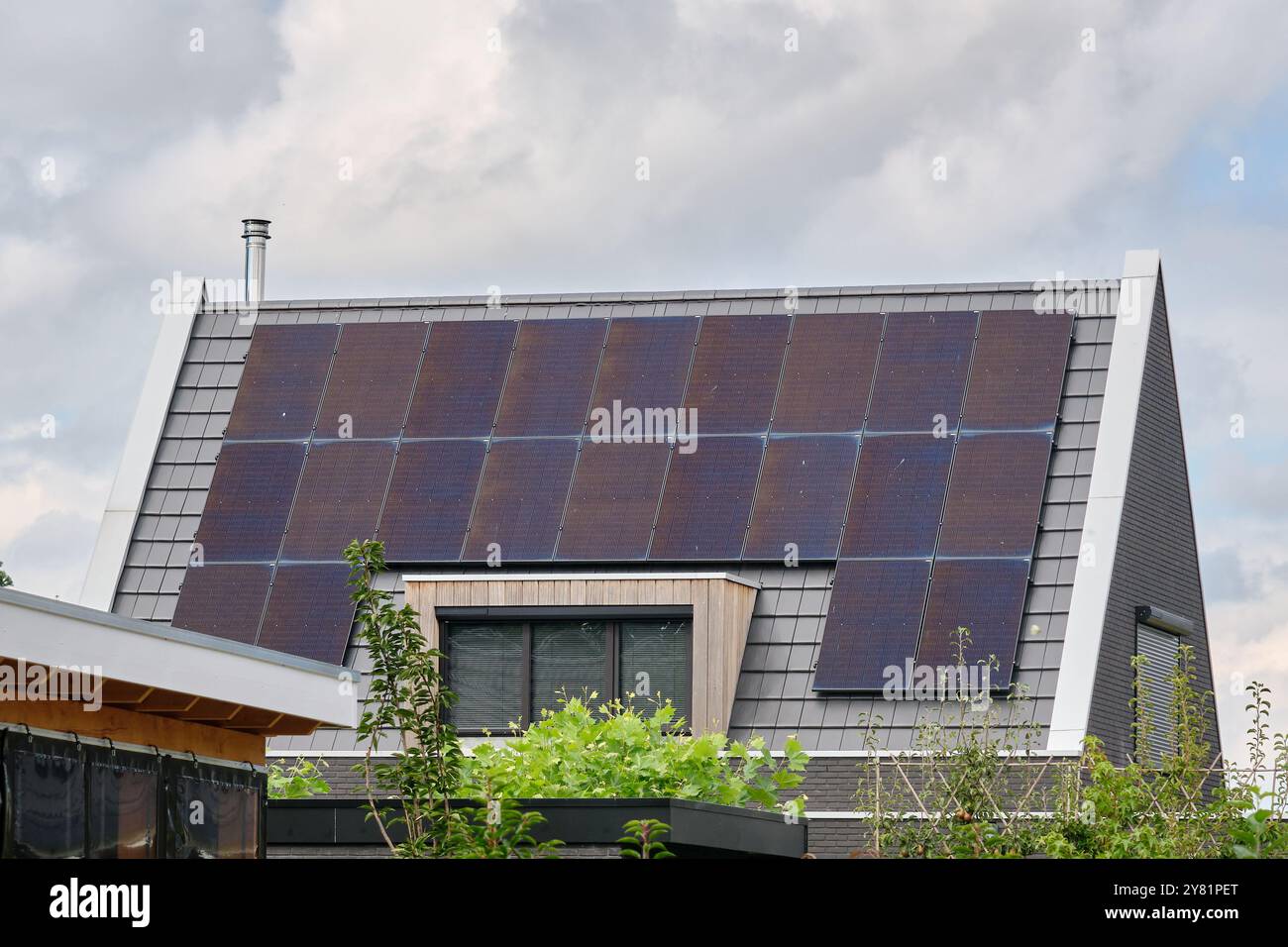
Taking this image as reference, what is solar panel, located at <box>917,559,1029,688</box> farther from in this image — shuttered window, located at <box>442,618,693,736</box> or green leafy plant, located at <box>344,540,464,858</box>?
green leafy plant, located at <box>344,540,464,858</box>

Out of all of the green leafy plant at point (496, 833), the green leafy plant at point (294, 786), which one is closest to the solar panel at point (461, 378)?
the green leafy plant at point (294, 786)

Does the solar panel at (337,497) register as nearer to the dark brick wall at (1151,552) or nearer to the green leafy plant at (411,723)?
the dark brick wall at (1151,552)

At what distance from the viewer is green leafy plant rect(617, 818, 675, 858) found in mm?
13188

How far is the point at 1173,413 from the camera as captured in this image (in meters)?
25.4

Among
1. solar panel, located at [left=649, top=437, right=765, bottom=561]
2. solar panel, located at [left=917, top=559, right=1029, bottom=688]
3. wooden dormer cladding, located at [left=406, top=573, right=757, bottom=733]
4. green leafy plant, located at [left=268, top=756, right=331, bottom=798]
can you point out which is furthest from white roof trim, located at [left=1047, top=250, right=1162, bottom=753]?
green leafy plant, located at [left=268, top=756, right=331, bottom=798]

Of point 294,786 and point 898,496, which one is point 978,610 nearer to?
point 898,496

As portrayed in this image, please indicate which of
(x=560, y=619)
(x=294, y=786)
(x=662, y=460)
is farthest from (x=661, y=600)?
(x=294, y=786)

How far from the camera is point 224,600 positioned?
2420 centimetres

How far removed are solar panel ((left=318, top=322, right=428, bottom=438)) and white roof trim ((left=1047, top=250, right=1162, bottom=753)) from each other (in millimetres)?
8349

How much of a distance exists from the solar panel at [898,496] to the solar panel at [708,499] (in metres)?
1.23

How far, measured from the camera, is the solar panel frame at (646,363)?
2473 cm

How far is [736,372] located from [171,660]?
13.2m
